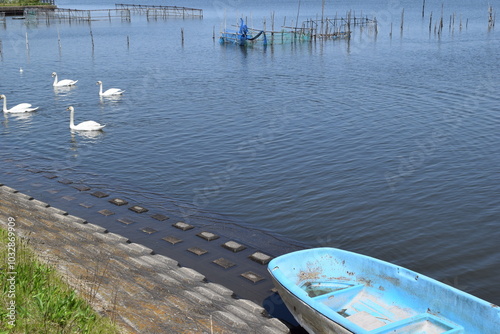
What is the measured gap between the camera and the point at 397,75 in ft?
139

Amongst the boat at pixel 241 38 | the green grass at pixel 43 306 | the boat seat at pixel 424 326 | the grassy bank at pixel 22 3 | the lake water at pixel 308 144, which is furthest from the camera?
the grassy bank at pixel 22 3

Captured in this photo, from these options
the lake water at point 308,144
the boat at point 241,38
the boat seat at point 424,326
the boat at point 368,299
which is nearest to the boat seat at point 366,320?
the boat at point 368,299

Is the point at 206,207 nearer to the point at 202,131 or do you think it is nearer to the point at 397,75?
the point at 202,131

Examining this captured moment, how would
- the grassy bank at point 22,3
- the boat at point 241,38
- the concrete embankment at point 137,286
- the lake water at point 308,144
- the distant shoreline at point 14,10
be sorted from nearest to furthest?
the concrete embankment at point 137,286, the lake water at point 308,144, the boat at point 241,38, the distant shoreline at point 14,10, the grassy bank at point 22,3

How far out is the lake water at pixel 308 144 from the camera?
55.8ft

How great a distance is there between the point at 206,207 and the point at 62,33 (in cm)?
7144

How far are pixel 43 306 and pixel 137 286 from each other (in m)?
2.64

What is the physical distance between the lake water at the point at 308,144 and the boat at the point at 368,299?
132 inches

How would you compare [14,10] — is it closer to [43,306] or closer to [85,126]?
[85,126]

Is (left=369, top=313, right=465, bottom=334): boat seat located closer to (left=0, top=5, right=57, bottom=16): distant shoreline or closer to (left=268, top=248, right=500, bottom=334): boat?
Result: (left=268, top=248, right=500, bottom=334): boat

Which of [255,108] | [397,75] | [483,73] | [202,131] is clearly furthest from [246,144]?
[483,73]

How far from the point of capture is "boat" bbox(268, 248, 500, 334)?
32.7ft

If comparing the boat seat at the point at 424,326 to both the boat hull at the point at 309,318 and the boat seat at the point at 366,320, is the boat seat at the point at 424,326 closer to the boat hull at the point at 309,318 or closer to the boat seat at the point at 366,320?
the boat seat at the point at 366,320

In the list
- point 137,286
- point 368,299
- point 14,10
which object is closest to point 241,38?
point 368,299
